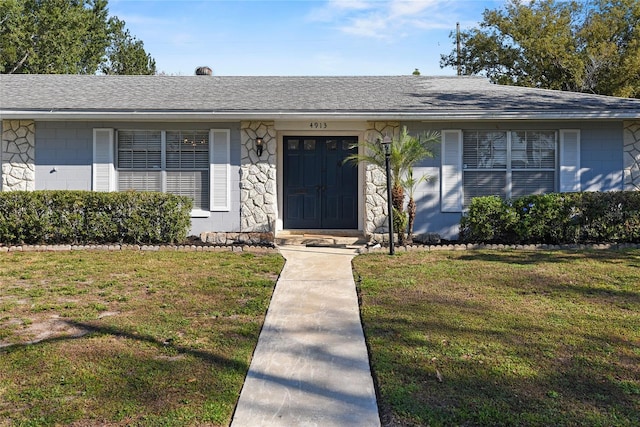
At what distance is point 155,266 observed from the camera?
23.8ft

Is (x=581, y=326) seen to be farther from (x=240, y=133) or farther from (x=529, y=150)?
(x=240, y=133)

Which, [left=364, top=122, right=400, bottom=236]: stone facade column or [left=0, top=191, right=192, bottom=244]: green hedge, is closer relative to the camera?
[left=0, top=191, right=192, bottom=244]: green hedge

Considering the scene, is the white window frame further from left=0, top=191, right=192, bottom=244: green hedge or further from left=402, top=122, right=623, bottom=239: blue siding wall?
A: left=402, top=122, right=623, bottom=239: blue siding wall

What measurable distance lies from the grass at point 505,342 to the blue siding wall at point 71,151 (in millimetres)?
4806

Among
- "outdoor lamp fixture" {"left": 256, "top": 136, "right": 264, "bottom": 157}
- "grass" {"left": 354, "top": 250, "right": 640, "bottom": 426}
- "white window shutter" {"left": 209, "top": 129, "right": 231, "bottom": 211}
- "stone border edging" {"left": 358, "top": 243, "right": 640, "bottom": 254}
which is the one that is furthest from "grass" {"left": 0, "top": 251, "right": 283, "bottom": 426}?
"outdoor lamp fixture" {"left": 256, "top": 136, "right": 264, "bottom": 157}

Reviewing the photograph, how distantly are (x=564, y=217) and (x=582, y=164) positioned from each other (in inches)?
74.2

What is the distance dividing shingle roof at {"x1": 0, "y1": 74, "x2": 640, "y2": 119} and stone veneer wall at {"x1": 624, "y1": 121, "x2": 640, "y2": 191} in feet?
1.63

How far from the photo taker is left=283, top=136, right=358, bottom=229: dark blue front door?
10836 mm

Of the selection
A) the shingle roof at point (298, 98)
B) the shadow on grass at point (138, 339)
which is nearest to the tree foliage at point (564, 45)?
the shingle roof at point (298, 98)

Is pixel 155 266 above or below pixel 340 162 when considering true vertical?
below

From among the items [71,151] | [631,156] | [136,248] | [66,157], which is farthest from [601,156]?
[66,157]

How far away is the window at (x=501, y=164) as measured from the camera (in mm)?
10055

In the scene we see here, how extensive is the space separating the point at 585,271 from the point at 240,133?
21.6 ft

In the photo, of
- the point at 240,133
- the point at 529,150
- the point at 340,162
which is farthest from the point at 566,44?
the point at 240,133
